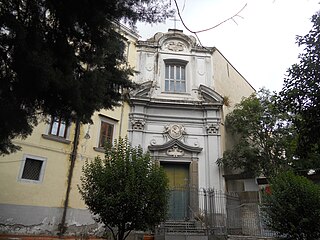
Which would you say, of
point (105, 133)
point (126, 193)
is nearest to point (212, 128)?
point (105, 133)

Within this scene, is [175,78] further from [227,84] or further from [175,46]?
[227,84]

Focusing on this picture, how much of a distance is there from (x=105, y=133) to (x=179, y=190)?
4.59 m

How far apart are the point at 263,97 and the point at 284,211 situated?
818 centimetres

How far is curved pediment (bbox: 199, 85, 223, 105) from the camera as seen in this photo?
1645cm

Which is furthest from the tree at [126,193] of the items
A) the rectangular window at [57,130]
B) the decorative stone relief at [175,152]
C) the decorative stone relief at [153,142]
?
the decorative stone relief at [153,142]

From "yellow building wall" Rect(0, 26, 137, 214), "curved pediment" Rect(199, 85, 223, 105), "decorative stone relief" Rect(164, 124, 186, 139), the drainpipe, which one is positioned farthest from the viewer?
"curved pediment" Rect(199, 85, 223, 105)

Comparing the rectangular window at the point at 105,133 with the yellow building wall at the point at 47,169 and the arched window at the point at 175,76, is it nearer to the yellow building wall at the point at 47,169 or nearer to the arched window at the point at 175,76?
the yellow building wall at the point at 47,169

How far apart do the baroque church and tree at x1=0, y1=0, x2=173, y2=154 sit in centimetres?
343

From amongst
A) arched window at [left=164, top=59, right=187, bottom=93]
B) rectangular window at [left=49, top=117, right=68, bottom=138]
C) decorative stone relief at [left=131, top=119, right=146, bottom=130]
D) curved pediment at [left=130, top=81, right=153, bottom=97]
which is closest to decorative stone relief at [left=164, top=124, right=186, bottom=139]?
decorative stone relief at [left=131, top=119, right=146, bottom=130]

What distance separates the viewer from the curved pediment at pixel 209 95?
54.0 ft

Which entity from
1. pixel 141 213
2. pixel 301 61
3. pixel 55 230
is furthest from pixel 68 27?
pixel 55 230

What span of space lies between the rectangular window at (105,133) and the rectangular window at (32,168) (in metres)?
3.00

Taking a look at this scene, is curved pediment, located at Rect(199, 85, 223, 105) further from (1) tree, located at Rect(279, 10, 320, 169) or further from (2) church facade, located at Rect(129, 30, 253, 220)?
(1) tree, located at Rect(279, 10, 320, 169)

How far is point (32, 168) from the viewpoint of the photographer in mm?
11781
